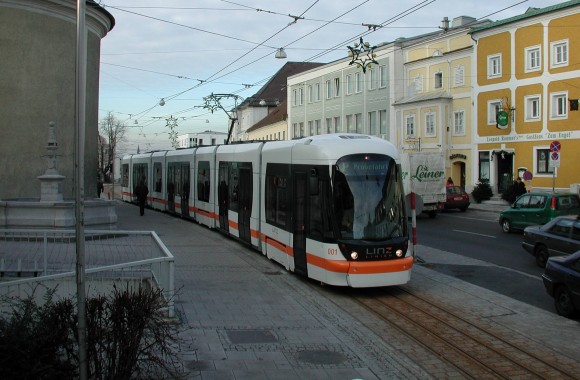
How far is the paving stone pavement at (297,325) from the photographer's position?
7191 millimetres

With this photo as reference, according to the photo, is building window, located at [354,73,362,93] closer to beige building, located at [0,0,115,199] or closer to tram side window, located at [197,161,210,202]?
tram side window, located at [197,161,210,202]

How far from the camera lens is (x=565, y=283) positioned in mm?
10016

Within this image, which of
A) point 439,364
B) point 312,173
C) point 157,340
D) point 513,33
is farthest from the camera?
point 513,33

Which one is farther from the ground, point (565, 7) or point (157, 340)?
point (565, 7)

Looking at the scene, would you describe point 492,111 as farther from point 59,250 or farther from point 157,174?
point 59,250

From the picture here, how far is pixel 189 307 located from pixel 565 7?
31.6 metres

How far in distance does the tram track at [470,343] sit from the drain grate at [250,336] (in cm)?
210

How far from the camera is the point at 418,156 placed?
31.1 meters

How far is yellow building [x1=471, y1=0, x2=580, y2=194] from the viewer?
111ft

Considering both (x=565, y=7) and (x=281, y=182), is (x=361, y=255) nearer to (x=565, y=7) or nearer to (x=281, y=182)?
(x=281, y=182)

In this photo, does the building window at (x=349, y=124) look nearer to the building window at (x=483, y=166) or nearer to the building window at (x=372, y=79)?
the building window at (x=372, y=79)

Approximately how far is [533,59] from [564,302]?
98.2ft

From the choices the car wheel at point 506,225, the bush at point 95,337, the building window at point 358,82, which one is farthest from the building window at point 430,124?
the bush at point 95,337

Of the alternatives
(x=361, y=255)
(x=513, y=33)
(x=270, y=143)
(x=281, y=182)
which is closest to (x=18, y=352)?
(x=361, y=255)
